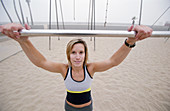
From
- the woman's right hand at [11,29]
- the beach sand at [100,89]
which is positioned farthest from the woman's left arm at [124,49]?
the beach sand at [100,89]

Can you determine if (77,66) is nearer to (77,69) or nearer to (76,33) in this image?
(77,69)

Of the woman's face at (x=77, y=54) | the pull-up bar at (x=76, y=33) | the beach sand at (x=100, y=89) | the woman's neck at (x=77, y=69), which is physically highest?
the pull-up bar at (x=76, y=33)

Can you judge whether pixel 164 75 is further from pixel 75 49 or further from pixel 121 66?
pixel 75 49

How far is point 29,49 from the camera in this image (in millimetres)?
655

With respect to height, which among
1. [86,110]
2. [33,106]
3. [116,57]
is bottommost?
[33,106]

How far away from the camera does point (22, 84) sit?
2281mm

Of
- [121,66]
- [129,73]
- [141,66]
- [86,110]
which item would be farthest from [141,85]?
[86,110]

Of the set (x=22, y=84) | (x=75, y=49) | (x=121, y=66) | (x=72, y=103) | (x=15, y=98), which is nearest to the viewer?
(x=75, y=49)

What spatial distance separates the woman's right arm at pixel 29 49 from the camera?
521 mm

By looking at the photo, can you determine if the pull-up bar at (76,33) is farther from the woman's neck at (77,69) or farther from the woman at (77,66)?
the woman's neck at (77,69)

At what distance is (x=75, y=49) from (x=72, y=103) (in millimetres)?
460

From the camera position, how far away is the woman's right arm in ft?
1.71

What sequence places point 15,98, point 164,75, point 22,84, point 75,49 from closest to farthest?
point 75,49, point 15,98, point 22,84, point 164,75

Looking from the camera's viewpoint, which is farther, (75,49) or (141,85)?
(141,85)
